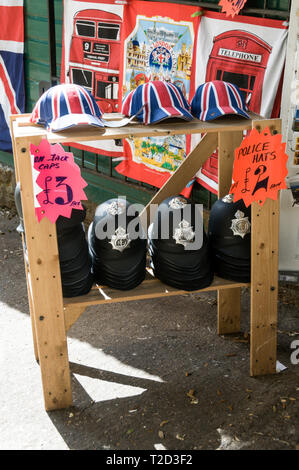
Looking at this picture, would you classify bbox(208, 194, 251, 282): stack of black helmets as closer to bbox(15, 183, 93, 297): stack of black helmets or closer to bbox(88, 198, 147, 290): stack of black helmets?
bbox(88, 198, 147, 290): stack of black helmets

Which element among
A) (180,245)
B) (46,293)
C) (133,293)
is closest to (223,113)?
(180,245)

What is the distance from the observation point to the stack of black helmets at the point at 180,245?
3.59m

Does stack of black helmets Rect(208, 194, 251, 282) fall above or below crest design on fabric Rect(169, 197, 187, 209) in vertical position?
below

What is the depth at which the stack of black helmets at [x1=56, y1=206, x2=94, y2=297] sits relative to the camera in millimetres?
3453

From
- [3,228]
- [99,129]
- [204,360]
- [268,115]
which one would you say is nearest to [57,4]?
[3,228]

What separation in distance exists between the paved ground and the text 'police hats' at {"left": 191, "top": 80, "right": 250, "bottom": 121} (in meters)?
1.69

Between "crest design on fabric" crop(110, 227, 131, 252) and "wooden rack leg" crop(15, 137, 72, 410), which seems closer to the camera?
"wooden rack leg" crop(15, 137, 72, 410)

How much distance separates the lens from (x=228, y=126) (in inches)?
134

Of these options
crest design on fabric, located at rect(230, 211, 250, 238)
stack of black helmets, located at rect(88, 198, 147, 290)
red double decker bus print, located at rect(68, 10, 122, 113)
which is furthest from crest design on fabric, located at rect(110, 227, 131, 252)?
red double decker bus print, located at rect(68, 10, 122, 113)

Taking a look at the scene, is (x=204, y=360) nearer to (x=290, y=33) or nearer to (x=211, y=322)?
(x=211, y=322)

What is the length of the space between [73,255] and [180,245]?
65cm

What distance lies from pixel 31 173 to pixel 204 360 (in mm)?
1830

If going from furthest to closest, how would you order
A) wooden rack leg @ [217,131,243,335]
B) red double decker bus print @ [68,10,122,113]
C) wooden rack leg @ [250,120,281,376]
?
1. red double decker bus print @ [68,10,122,113]
2. wooden rack leg @ [217,131,243,335]
3. wooden rack leg @ [250,120,281,376]

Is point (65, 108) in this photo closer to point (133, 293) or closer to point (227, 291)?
point (133, 293)
